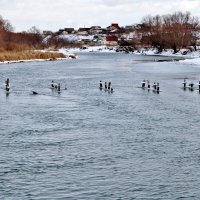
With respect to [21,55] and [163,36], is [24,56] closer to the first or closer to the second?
[21,55]

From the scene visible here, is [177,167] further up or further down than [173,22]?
further down

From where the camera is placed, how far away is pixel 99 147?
66.2ft

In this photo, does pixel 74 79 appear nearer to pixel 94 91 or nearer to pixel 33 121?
pixel 94 91

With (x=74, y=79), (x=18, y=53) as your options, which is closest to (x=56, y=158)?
(x=74, y=79)

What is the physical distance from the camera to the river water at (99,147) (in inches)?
595

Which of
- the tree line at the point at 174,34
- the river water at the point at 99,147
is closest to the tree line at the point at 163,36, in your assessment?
the tree line at the point at 174,34

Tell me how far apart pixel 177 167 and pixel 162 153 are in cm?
198

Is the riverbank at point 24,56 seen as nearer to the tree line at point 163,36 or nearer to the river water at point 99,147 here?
the tree line at point 163,36

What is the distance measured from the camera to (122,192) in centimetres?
1474

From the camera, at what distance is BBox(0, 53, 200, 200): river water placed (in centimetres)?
1510

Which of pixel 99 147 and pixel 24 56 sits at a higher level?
pixel 24 56

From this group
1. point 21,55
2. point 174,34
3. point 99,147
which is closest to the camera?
point 99,147

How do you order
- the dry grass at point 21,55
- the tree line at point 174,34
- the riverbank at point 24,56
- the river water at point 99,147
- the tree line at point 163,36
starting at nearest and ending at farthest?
the river water at point 99,147 < the riverbank at point 24,56 < the dry grass at point 21,55 < the tree line at point 163,36 < the tree line at point 174,34

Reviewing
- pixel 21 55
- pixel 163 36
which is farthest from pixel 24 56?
pixel 163 36
